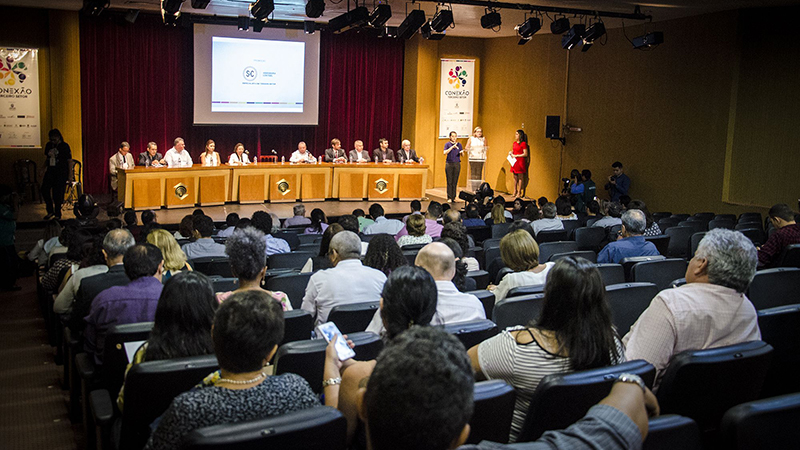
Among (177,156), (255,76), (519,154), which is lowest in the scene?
(177,156)

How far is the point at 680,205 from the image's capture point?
39.8ft

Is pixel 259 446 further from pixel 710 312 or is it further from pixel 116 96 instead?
pixel 116 96

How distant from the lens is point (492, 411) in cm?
206

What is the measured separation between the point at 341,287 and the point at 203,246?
97.6 inches

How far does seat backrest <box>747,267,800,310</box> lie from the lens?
4207 mm

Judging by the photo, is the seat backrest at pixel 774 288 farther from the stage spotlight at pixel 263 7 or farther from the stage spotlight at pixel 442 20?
the stage spotlight at pixel 263 7

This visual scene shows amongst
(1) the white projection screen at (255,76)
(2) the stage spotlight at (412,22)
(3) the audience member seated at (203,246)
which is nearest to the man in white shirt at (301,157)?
(1) the white projection screen at (255,76)

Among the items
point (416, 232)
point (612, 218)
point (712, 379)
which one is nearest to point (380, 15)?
point (612, 218)

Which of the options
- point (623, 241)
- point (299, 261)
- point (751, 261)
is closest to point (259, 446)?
point (751, 261)

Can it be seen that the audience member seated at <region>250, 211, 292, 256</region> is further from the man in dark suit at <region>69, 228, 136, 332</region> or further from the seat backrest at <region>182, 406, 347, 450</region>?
the seat backrest at <region>182, 406, 347, 450</region>

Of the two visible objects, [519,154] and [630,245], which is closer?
[630,245]

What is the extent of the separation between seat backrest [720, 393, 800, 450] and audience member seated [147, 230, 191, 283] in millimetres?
3446

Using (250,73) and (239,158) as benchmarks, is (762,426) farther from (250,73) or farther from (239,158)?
(250,73)

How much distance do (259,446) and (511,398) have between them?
29.2 inches
